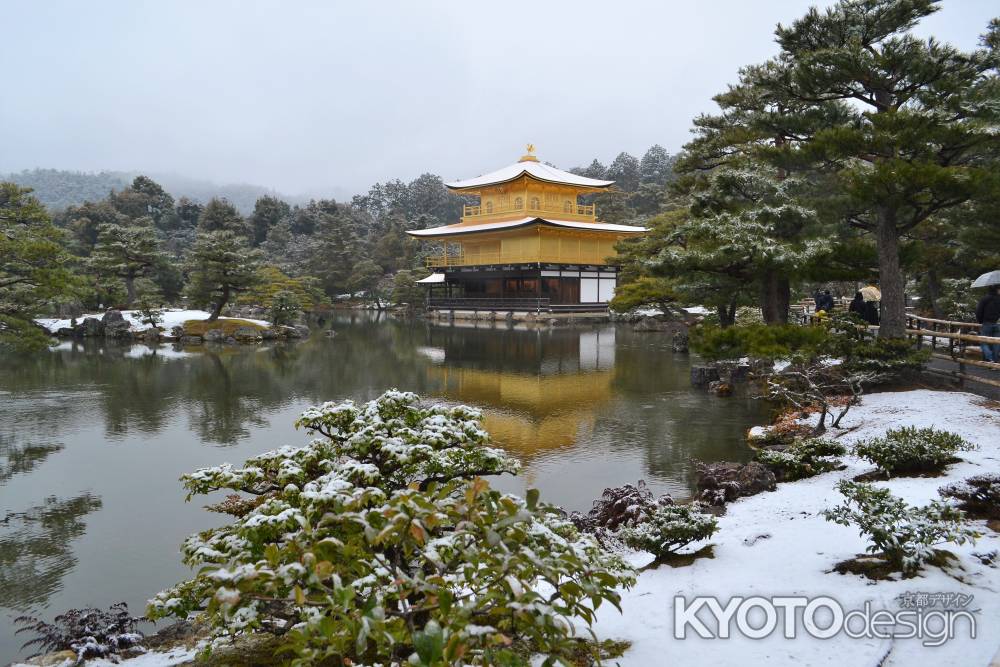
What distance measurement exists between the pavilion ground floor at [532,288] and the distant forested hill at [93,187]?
61091mm

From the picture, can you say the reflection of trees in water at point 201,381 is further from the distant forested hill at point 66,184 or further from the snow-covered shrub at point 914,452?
the distant forested hill at point 66,184

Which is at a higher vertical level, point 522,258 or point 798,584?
point 522,258

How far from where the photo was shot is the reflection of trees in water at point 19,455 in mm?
6629

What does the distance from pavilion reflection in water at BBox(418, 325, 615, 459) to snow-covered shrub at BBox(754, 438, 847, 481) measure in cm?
248

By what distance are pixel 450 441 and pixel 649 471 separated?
12.1 ft

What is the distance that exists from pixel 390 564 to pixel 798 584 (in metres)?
2.26

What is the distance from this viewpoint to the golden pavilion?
99.2 feet

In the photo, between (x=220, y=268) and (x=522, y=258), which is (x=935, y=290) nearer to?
(x=522, y=258)

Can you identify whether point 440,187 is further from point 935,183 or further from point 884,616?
point 884,616

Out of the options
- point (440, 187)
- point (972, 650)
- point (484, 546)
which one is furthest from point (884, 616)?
point (440, 187)

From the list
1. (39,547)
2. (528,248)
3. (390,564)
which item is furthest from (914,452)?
(528,248)

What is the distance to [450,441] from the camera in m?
3.23

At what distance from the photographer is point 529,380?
12.5 m

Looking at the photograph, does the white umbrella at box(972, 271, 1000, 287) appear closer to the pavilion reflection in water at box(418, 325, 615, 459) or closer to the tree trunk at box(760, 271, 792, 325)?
the tree trunk at box(760, 271, 792, 325)
